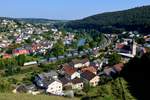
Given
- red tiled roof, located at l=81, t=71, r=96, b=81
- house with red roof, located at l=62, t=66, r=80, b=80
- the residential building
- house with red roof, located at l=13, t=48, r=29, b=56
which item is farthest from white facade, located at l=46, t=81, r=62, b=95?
house with red roof, located at l=13, t=48, r=29, b=56

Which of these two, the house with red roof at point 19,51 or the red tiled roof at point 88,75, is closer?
the red tiled roof at point 88,75

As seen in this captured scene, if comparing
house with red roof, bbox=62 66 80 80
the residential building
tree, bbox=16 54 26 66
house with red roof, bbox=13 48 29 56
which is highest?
the residential building

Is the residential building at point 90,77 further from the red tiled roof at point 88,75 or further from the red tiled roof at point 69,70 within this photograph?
the red tiled roof at point 69,70

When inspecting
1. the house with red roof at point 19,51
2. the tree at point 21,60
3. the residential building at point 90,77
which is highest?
the residential building at point 90,77

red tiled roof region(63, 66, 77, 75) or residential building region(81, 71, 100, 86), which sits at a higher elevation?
residential building region(81, 71, 100, 86)

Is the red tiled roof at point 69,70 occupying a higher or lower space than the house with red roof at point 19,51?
higher

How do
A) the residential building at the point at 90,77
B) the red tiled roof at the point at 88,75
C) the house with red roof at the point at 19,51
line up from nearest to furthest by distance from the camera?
the residential building at the point at 90,77 → the red tiled roof at the point at 88,75 → the house with red roof at the point at 19,51

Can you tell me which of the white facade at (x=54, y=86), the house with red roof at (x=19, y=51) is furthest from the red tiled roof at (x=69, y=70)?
the house with red roof at (x=19, y=51)

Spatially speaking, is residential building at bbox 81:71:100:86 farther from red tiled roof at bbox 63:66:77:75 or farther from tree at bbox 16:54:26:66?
tree at bbox 16:54:26:66

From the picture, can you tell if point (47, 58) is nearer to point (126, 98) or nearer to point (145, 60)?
point (145, 60)

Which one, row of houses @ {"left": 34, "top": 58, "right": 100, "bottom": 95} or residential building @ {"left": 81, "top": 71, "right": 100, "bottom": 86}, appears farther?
residential building @ {"left": 81, "top": 71, "right": 100, "bottom": 86}

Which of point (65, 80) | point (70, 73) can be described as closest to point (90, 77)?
point (65, 80)

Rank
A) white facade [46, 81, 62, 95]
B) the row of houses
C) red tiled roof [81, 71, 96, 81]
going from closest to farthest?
white facade [46, 81, 62, 95]
the row of houses
red tiled roof [81, 71, 96, 81]
